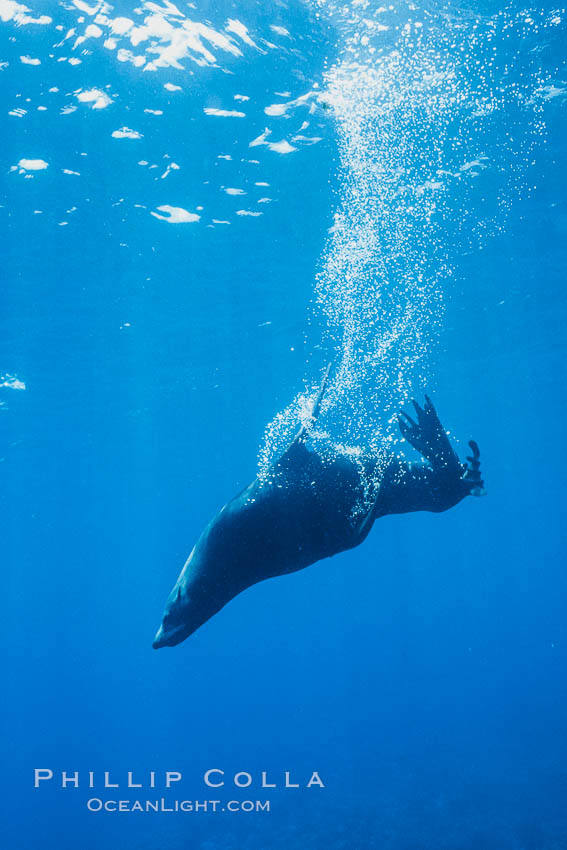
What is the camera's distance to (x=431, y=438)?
17.7ft

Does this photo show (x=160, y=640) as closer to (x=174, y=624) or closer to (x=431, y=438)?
(x=174, y=624)

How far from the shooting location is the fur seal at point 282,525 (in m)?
4.55

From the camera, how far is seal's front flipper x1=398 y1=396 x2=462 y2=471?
17.4ft

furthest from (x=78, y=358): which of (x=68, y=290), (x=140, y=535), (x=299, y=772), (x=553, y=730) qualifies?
(x=140, y=535)

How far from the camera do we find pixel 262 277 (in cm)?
1927

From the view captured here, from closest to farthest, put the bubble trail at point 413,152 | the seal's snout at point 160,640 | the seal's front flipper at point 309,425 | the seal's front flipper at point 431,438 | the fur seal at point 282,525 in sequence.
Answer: the seal's snout at point 160,640 → the fur seal at point 282,525 → the seal's front flipper at point 309,425 → the seal's front flipper at point 431,438 → the bubble trail at point 413,152

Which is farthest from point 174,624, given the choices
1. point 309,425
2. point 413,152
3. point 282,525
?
point 413,152

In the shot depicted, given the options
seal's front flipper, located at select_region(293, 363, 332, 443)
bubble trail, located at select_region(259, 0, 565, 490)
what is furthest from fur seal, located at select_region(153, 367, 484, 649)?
bubble trail, located at select_region(259, 0, 565, 490)

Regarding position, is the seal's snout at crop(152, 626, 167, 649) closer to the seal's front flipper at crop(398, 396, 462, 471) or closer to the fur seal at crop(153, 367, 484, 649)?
the fur seal at crop(153, 367, 484, 649)

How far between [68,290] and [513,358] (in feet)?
75.6

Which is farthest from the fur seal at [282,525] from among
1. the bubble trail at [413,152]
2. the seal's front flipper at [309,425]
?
the bubble trail at [413,152]

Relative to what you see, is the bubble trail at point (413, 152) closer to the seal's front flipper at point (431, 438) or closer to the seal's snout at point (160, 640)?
the seal's front flipper at point (431, 438)

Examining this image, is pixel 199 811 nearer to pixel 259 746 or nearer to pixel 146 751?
pixel 259 746

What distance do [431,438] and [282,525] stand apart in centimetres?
170
